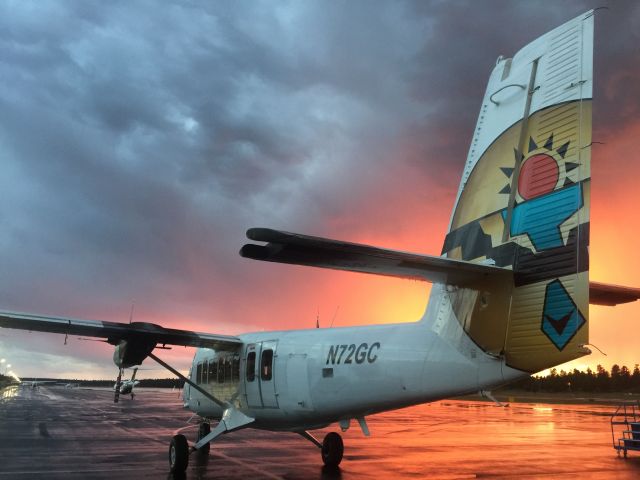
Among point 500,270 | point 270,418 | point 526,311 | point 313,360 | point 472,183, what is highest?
point 472,183

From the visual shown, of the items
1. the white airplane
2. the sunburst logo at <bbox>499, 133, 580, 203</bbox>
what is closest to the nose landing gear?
the white airplane

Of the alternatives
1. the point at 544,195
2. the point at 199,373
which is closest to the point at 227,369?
the point at 199,373

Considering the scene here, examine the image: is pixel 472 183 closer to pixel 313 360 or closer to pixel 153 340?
pixel 313 360

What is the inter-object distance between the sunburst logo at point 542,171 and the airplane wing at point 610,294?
2.08 m

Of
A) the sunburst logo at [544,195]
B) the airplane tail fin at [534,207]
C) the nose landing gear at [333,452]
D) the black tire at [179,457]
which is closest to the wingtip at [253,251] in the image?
the airplane tail fin at [534,207]

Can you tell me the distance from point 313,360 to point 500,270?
5.36 metres

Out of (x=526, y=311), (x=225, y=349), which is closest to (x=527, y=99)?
(x=526, y=311)

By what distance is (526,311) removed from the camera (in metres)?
6.26

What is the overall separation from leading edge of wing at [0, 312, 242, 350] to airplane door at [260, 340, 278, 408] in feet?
4.72

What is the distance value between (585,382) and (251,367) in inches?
4097

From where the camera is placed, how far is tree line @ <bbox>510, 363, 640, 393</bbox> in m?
96.3

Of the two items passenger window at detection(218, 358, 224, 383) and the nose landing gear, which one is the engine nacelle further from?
the nose landing gear

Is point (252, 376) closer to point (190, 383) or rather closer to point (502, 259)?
point (190, 383)

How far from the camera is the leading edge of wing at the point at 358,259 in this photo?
5133mm
